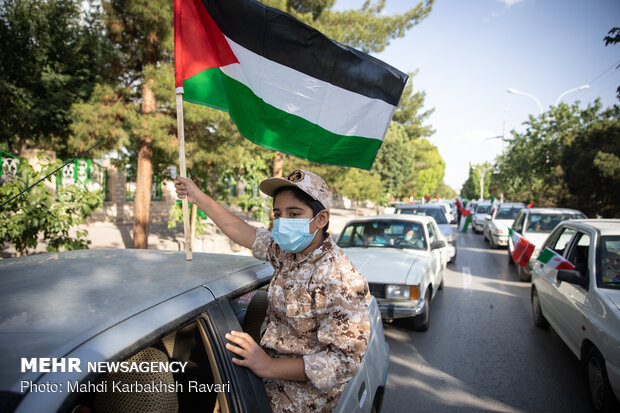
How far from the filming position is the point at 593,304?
10.7 ft

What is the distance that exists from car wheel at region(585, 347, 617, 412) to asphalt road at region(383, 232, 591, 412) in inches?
6.4

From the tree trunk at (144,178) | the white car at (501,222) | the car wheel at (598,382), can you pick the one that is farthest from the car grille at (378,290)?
the white car at (501,222)

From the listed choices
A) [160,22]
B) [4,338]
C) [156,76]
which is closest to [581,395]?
[4,338]

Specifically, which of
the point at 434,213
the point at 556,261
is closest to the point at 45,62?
the point at 434,213

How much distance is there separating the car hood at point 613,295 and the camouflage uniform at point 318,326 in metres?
2.74

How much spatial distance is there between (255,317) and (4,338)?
3.83ft

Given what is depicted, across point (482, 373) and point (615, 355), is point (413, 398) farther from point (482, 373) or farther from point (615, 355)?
point (615, 355)

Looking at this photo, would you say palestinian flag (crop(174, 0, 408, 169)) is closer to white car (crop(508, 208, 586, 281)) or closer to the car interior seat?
the car interior seat

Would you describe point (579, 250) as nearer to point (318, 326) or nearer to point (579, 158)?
point (318, 326)

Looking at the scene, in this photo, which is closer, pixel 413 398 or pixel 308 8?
pixel 413 398

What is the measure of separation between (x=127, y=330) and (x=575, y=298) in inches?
165

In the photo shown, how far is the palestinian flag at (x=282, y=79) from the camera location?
9.34ft

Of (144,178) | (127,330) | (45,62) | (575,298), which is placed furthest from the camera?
(45,62)

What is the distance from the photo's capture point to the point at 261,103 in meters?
3.00
